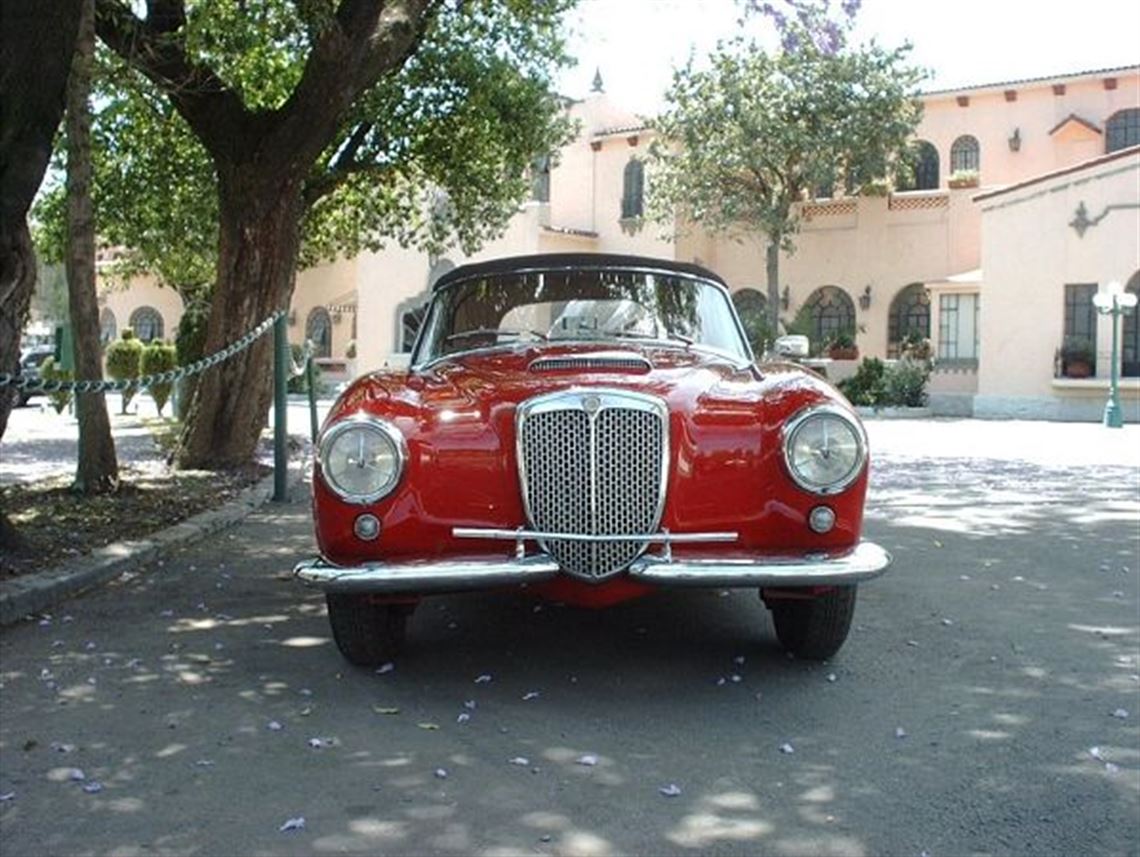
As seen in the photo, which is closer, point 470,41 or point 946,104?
point 470,41

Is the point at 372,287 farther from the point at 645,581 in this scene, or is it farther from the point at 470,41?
the point at 645,581

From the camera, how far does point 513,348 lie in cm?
529

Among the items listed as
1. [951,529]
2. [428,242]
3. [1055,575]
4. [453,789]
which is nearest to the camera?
[453,789]

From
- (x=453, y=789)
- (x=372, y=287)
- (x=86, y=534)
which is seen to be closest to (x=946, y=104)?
(x=372, y=287)

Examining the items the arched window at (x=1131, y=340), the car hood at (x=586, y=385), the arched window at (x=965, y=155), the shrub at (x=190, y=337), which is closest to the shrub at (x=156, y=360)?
the shrub at (x=190, y=337)

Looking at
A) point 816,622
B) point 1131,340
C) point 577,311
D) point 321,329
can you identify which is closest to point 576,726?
point 816,622

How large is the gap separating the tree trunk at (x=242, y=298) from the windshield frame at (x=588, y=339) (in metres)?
5.15

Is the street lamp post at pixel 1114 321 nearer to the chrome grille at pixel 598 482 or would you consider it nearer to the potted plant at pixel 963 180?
the potted plant at pixel 963 180

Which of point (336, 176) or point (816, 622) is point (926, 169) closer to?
point (336, 176)

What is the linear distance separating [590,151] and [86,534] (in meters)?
29.0

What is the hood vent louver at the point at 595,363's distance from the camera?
4520mm

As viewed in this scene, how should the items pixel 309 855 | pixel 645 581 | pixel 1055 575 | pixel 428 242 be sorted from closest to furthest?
pixel 309 855, pixel 645 581, pixel 1055 575, pixel 428 242

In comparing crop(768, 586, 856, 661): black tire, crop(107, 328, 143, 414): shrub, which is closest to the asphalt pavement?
crop(768, 586, 856, 661): black tire

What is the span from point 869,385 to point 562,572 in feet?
81.2
